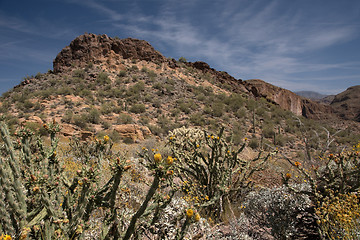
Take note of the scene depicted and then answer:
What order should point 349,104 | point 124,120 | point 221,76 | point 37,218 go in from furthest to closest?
point 349,104 < point 221,76 < point 124,120 < point 37,218

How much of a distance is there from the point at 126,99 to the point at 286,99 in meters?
45.6

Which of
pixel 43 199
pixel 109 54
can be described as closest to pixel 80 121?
pixel 43 199

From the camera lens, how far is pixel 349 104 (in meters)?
63.2

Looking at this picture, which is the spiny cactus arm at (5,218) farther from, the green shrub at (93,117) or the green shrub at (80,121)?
the green shrub at (93,117)

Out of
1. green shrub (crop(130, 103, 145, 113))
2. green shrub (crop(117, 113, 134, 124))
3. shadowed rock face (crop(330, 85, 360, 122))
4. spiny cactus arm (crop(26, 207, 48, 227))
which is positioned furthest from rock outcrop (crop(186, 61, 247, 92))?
shadowed rock face (crop(330, 85, 360, 122))

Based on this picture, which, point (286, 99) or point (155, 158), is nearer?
point (155, 158)

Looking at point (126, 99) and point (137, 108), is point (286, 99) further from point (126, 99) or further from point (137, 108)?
point (137, 108)

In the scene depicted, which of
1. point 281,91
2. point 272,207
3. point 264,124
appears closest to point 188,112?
point 264,124

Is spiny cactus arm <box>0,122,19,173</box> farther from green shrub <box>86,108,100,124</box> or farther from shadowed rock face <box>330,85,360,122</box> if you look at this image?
shadowed rock face <box>330,85,360,122</box>

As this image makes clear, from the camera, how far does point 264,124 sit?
60.2 ft

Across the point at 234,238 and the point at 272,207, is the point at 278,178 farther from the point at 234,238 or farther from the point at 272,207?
the point at 234,238

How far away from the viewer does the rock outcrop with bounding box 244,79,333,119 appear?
38350 millimetres

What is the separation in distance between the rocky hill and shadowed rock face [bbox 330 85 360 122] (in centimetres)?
4843

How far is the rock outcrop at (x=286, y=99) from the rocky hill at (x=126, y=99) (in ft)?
36.7
